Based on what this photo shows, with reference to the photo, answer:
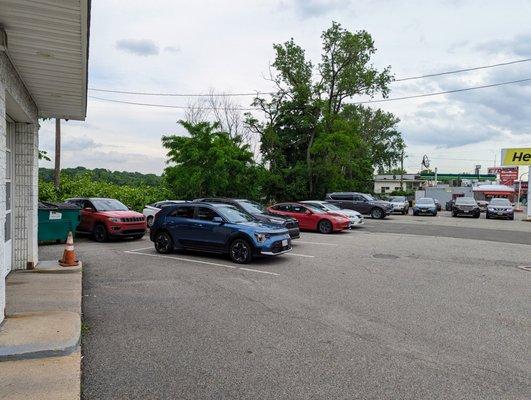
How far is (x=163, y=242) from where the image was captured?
13.2 metres

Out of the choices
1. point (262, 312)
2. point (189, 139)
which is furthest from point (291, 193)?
point (262, 312)

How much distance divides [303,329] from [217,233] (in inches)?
245

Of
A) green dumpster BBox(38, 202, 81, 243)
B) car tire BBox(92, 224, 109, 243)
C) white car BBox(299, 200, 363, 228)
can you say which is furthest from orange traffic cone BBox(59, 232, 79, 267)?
white car BBox(299, 200, 363, 228)

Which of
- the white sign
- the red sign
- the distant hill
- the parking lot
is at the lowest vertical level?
the parking lot

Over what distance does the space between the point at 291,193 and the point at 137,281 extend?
30284 millimetres

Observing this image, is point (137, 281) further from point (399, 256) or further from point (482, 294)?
point (399, 256)

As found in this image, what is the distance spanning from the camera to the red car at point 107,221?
1598 centimetres

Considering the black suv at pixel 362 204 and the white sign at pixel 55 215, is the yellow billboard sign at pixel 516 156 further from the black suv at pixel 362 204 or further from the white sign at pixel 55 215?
the white sign at pixel 55 215

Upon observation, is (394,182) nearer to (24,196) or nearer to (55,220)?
(55,220)

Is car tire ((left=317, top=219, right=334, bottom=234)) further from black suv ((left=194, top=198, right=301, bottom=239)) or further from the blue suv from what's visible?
the blue suv

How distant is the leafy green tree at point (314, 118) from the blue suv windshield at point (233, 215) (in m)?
24.7

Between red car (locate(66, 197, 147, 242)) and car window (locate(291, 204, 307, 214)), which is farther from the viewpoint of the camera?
car window (locate(291, 204, 307, 214))

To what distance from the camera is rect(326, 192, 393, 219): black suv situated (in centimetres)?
3056

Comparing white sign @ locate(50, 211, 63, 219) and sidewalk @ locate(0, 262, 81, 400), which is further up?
white sign @ locate(50, 211, 63, 219)
